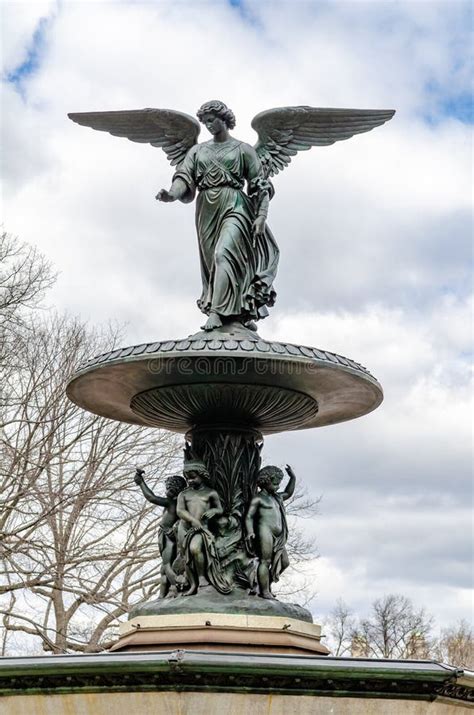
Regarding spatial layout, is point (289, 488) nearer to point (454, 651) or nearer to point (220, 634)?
point (220, 634)

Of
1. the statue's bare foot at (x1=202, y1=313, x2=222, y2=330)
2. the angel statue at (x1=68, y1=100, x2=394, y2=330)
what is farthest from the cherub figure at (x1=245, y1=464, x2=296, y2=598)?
the angel statue at (x1=68, y1=100, x2=394, y2=330)

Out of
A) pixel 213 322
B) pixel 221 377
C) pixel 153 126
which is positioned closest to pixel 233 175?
pixel 153 126

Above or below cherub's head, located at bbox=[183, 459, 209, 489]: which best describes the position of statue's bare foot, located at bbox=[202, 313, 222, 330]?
above

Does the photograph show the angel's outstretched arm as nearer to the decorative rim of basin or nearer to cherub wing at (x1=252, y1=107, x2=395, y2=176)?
cherub wing at (x1=252, y1=107, x2=395, y2=176)

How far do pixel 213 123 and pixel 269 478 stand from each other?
3476 millimetres

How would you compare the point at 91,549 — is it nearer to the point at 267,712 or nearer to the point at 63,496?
the point at 63,496

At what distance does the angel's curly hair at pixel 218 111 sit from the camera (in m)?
10.9

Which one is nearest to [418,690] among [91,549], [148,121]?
[148,121]

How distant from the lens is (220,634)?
8.98 meters

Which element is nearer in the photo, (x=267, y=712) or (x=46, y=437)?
(x=267, y=712)

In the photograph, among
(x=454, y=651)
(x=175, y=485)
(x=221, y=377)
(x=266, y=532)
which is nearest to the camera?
(x=221, y=377)

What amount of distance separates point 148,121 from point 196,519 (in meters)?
4.36

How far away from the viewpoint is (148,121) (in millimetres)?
11719

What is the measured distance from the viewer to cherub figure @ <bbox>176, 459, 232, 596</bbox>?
9.57m
